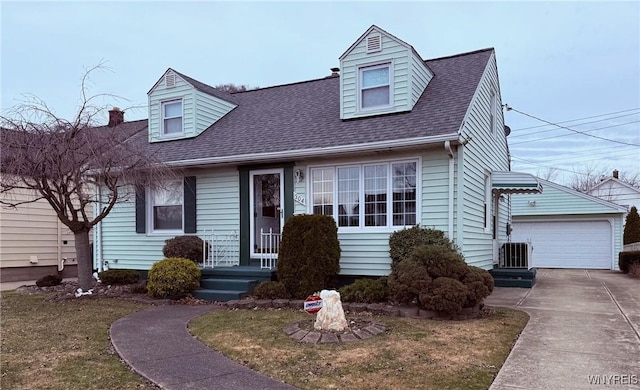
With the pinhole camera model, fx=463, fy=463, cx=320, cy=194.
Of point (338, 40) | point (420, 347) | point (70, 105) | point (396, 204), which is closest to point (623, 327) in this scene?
point (420, 347)

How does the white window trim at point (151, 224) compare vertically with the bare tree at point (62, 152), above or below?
below

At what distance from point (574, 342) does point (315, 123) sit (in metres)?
7.13

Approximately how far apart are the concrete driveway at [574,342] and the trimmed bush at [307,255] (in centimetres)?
324

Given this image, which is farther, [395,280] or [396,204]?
[396,204]

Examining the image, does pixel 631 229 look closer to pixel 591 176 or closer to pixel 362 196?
pixel 362 196

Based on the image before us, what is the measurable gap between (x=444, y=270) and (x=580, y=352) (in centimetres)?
244

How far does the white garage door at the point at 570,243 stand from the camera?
61.0ft

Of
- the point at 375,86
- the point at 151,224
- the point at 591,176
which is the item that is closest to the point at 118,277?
the point at 151,224

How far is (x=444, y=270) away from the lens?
738cm

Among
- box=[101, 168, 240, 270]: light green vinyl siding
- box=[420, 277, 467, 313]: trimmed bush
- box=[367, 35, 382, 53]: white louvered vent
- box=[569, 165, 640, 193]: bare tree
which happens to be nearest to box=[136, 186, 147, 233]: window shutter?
box=[101, 168, 240, 270]: light green vinyl siding

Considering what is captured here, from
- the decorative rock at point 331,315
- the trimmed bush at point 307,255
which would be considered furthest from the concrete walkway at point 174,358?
the trimmed bush at point 307,255

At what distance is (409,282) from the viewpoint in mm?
7352

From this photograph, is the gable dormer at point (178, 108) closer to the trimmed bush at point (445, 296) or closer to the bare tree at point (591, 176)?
the trimmed bush at point (445, 296)

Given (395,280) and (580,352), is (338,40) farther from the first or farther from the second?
(580,352)
